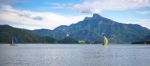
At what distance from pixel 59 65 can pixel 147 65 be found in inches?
730

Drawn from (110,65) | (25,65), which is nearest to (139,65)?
(110,65)

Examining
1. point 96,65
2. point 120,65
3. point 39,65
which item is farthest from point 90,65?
point 39,65

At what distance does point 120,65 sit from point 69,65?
10.8 meters

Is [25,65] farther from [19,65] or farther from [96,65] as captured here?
[96,65]

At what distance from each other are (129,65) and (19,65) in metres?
23.4

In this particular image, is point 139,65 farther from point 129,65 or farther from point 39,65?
point 39,65

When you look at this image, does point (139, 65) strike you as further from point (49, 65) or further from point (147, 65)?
point (49, 65)

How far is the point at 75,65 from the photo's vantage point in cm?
6862

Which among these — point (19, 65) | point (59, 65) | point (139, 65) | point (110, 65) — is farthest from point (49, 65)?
point (139, 65)

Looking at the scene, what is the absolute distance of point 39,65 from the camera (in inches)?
2689

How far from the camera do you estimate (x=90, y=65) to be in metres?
70.3

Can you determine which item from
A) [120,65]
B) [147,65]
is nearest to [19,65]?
[120,65]

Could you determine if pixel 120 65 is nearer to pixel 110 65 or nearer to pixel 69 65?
pixel 110 65

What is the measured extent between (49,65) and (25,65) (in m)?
5.27
